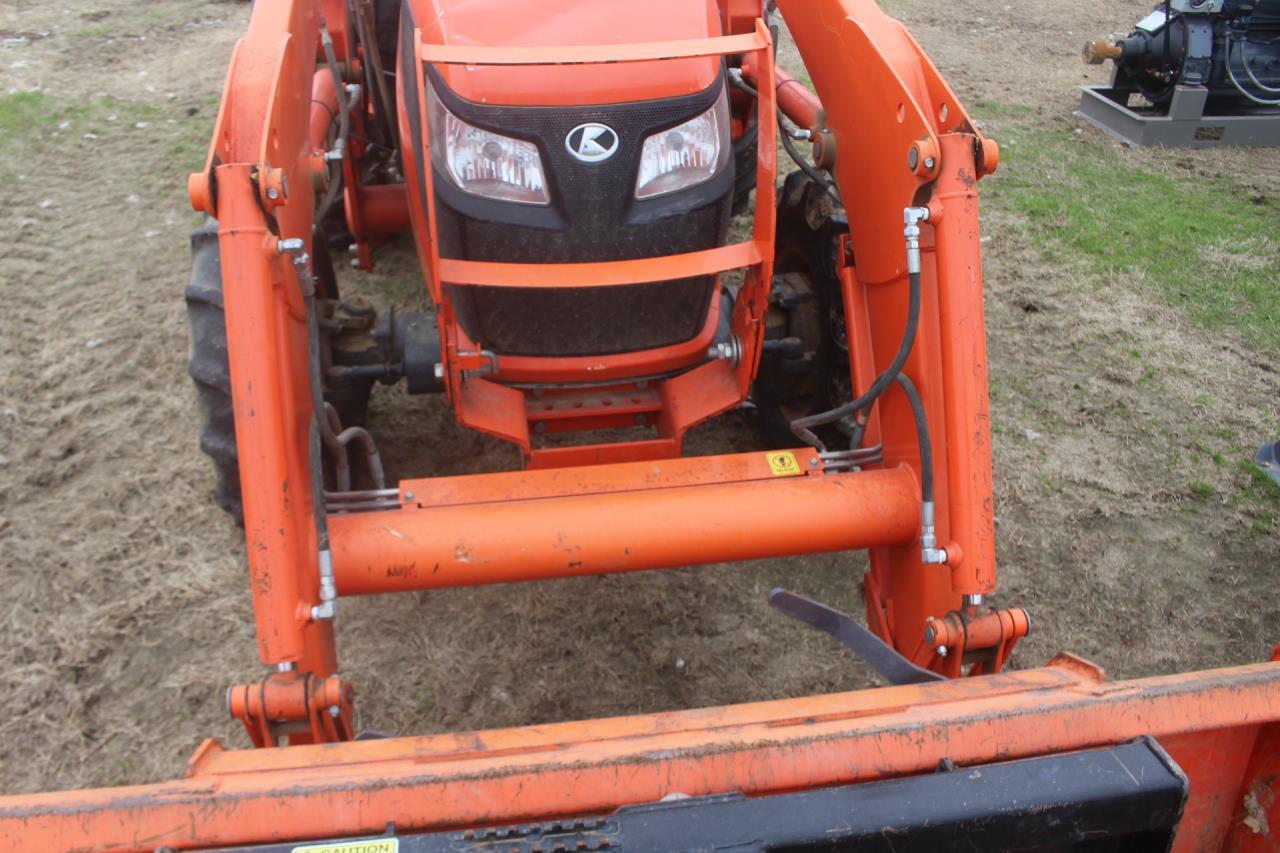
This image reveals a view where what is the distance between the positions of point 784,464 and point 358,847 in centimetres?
138

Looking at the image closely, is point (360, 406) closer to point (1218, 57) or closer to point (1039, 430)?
point (1039, 430)

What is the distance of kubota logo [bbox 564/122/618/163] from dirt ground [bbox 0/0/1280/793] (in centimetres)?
148

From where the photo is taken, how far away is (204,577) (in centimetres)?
324

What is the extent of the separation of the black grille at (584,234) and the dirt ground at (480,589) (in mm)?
960

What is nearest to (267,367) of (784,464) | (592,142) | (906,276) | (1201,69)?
(592,142)

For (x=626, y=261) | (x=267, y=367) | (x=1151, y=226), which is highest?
(x=626, y=261)

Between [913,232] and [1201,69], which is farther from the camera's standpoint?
[1201,69]

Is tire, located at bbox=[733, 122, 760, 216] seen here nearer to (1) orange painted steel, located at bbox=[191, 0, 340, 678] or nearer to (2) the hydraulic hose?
(2) the hydraulic hose

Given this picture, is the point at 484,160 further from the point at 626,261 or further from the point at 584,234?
the point at 626,261

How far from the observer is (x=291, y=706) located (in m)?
1.99

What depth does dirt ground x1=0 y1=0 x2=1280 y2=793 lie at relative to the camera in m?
2.91

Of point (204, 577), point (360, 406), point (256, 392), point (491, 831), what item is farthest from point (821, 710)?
point (204, 577)

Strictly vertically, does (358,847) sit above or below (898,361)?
below

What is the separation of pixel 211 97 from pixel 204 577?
181 inches
